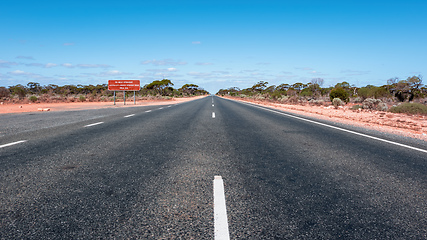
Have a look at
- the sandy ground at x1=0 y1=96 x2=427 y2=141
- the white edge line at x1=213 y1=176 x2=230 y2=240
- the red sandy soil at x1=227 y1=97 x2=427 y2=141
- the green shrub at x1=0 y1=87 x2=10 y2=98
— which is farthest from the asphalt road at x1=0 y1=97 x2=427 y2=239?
the green shrub at x1=0 y1=87 x2=10 y2=98

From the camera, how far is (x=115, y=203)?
269 cm

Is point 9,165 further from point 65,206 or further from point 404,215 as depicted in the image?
point 404,215

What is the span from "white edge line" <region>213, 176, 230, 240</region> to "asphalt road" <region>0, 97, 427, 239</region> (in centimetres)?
5

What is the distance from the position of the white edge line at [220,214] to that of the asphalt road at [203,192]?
0.18ft

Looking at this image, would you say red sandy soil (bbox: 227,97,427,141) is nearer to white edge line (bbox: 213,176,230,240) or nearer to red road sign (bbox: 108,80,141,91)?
white edge line (bbox: 213,176,230,240)

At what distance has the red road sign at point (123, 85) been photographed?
102ft

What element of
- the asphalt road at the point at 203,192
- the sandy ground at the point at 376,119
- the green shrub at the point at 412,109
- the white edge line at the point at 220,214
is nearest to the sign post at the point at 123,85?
the sandy ground at the point at 376,119

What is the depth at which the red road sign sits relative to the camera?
31219 mm

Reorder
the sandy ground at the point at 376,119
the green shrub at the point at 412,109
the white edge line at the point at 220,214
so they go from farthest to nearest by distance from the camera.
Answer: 1. the green shrub at the point at 412,109
2. the sandy ground at the point at 376,119
3. the white edge line at the point at 220,214

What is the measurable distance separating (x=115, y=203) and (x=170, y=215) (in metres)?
0.68

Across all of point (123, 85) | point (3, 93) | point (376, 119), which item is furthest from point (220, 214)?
point (3, 93)

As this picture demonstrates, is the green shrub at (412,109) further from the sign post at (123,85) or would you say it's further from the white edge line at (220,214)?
the sign post at (123,85)

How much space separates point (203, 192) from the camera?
3.04 meters

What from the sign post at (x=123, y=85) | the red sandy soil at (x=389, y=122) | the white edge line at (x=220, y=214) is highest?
the sign post at (x=123, y=85)
